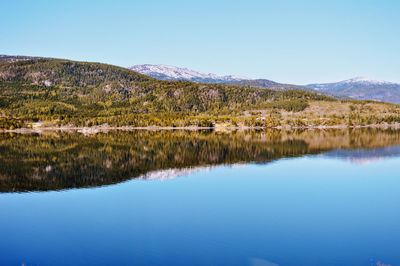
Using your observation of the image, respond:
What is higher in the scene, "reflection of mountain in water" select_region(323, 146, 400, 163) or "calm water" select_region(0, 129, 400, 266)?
"reflection of mountain in water" select_region(323, 146, 400, 163)

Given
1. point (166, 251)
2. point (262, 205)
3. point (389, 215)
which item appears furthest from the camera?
point (262, 205)

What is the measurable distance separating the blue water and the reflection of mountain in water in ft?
76.7

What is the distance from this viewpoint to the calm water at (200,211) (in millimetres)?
32656

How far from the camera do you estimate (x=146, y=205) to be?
1948 inches

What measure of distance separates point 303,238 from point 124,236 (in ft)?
45.8

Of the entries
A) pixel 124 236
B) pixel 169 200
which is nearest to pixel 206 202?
pixel 169 200

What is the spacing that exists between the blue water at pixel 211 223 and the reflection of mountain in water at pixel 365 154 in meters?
23.4

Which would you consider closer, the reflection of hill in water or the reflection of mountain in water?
the reflection of hill in water

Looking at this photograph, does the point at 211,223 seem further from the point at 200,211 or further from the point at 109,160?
the point at 109,160

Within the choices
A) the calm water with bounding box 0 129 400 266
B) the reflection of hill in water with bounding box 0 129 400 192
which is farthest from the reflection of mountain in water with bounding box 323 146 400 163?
the calm water with bounding box 0 129 400 266

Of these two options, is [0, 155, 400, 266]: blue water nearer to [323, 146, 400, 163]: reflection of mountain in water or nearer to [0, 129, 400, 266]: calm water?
[0, 129, 400, 266]: calm water

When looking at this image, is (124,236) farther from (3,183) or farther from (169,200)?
(3,183)

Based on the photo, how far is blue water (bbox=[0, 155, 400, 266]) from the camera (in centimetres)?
3219

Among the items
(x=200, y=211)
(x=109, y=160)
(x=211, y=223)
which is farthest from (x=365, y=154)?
(x=211, y=223)
